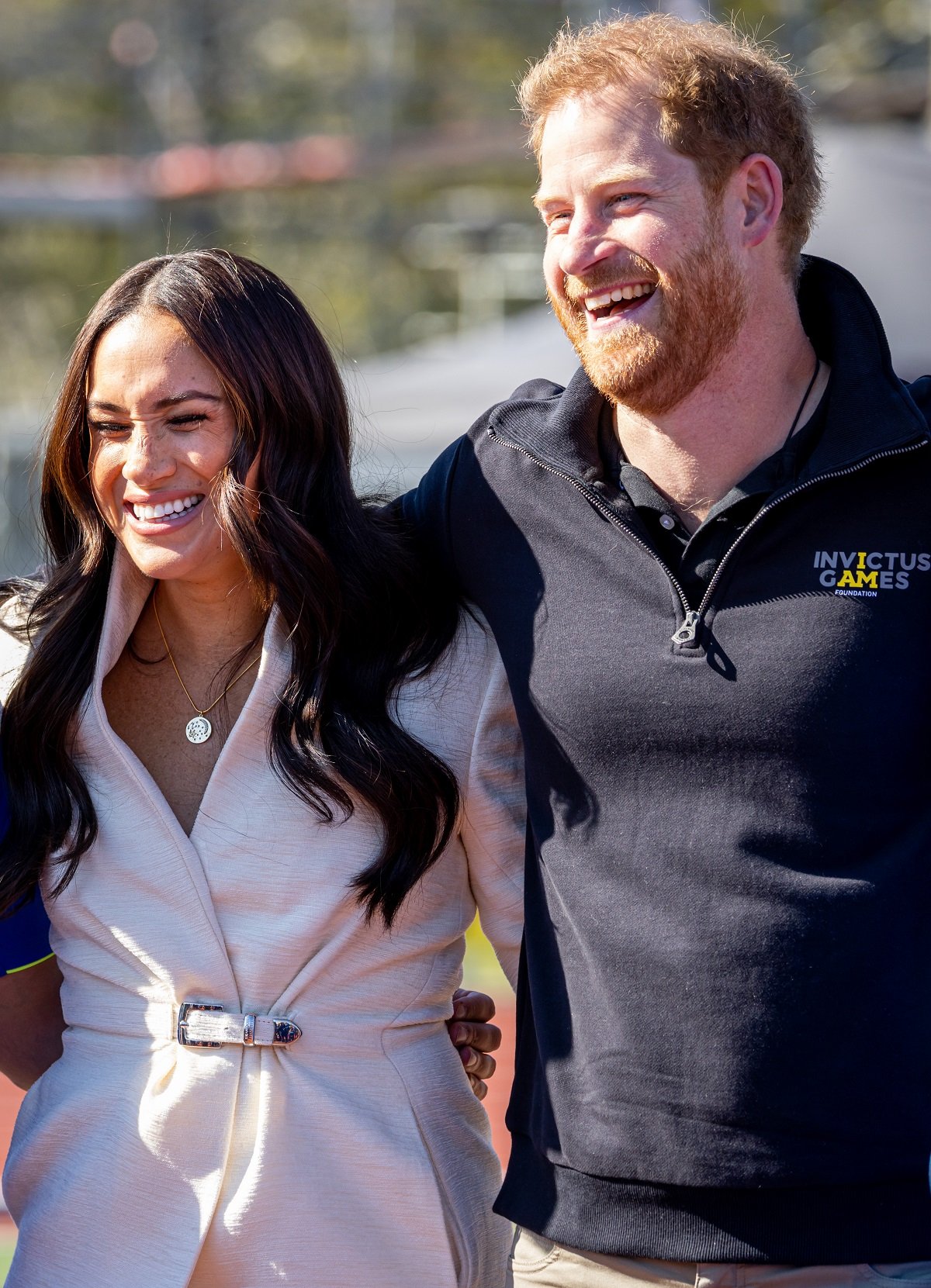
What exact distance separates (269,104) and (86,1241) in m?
22.1

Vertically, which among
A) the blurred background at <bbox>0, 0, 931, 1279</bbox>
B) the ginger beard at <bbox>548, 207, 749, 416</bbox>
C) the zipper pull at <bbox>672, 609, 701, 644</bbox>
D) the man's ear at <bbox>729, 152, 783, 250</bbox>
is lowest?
the blurred background at <bbox>0, 0, 931, 1279</bbox>

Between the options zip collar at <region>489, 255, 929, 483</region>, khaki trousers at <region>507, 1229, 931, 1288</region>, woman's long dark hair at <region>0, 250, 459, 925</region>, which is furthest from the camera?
woman's long dark hair at <region>0, 250, 459, 925</region>

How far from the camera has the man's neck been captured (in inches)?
105

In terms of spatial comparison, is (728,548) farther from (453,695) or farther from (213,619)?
(213,619)

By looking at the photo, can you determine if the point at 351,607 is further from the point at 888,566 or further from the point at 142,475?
the point at 888,566

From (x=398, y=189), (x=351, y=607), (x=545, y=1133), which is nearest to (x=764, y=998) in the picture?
(x=545, y=1133)

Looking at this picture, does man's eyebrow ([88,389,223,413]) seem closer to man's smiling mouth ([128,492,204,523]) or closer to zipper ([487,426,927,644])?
man's smiling mouth ([128,492,204,523])

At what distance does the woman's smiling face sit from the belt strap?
0.73m

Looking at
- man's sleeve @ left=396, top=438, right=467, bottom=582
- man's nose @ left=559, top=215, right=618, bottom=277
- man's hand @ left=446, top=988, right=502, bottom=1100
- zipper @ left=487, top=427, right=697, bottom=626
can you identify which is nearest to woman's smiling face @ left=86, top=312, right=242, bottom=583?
man's sleeve @ left=396, top=438, right=467, bottom=582

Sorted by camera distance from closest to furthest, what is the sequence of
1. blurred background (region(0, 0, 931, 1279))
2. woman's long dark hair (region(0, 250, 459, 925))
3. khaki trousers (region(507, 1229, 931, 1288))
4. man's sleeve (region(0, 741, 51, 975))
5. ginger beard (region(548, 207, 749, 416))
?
1. khaki trousers (region(507, 1229, 931, 1288))
2. ginger beard (region(548, 207, 749, 416))
3. woman's long dark hair (region(0, 250, 459, 925))
4. man's sleeve (region(0, 741, 51, 975))
5. blurred background (region(0, 0, 931, 1279))

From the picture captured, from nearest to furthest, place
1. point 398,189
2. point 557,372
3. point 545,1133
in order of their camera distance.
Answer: point 545,1133
point 557,372
point 398,189

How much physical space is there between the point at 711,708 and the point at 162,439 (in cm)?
103

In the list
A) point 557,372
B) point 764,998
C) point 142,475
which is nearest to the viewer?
point 764,998

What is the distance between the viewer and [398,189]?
22031 mm
